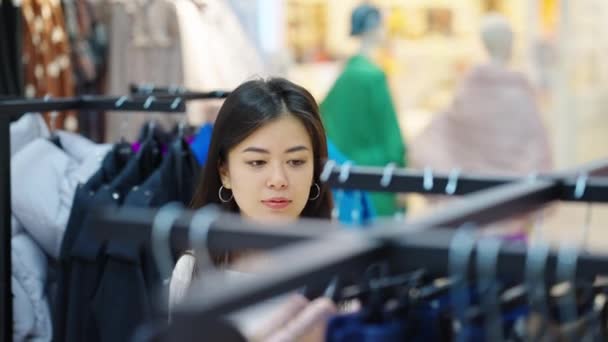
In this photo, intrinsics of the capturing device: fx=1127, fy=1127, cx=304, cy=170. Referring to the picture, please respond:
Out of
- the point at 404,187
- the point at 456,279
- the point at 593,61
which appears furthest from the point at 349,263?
the point at 593,61

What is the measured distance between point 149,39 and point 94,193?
6.25 ft

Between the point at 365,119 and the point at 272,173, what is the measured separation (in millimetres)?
2692

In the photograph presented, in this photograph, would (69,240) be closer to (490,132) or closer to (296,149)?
(296,149)

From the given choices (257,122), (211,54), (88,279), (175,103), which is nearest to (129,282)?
(88,279)

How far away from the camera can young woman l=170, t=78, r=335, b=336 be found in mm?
1774

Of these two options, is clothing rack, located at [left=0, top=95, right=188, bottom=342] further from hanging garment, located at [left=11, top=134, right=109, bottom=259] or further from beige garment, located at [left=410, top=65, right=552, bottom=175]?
beige garment, located at [left=410, top=65, right=552, bottom=175]

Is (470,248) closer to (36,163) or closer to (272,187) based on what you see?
(272,187)

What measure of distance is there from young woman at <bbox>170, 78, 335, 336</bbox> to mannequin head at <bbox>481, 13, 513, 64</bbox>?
265 centimetres

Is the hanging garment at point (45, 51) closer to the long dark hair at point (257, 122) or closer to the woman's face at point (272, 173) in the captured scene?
the long dark hair at point (257, 122)

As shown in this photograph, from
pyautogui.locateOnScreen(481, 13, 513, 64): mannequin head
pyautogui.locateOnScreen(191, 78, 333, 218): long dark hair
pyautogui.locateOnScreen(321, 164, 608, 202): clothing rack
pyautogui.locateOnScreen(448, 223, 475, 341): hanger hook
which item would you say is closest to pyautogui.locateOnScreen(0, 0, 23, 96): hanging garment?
pyautogui.locateOnScreen(191, 78, 333, 218): long dark hair

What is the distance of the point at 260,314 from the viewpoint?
1204 millimetres

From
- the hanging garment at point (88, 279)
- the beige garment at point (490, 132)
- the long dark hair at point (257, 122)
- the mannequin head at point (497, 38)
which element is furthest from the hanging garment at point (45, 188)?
the mannequin head at point (497, 38)

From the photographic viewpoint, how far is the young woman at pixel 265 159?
1774 mm

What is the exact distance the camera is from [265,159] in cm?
182
